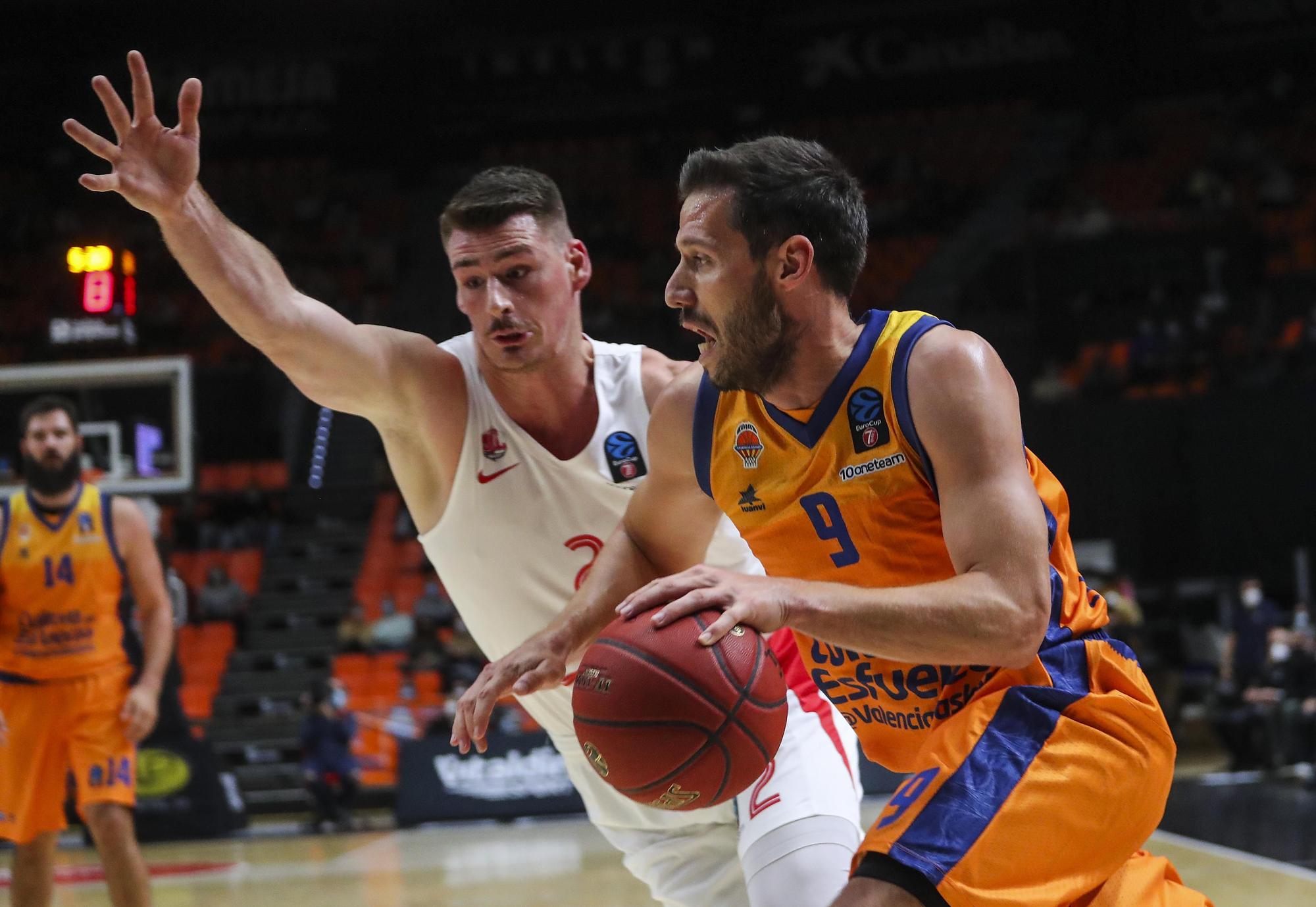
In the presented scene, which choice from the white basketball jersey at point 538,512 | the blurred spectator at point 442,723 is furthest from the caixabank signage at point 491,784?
the white basketball jersey at point 538,512

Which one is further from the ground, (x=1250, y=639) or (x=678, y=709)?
(x=678, y=709)

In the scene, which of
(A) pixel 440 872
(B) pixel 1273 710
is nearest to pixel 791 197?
(A) pixel 440 872

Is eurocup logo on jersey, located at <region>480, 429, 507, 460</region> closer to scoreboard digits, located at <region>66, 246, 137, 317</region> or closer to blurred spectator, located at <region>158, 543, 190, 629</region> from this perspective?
scoreboard digits, located at <region>66, 246, 137, 317</region>

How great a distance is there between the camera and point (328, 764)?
10703mm

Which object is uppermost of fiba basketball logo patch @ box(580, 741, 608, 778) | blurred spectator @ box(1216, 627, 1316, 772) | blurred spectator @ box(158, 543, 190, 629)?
fiba basketball logo patch @ box(580, 741, 608, 778)

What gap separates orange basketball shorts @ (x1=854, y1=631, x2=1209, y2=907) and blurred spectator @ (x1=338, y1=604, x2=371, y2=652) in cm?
1157

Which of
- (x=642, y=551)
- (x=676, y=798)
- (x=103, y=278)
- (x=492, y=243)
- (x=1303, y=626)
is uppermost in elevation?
(x=492, y=243)

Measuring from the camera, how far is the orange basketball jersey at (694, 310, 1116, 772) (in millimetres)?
2451

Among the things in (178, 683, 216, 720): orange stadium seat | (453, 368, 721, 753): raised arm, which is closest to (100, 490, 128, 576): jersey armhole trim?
(453, 368, 721, 753): raised arm

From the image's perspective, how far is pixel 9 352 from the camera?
1658cm

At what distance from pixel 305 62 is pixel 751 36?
6806 mm

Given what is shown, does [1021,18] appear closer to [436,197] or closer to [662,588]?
[436,197]

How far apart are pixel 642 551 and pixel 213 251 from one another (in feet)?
3.76

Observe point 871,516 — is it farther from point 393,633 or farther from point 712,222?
point 393,633
